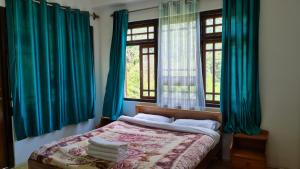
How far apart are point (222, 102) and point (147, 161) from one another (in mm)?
1624

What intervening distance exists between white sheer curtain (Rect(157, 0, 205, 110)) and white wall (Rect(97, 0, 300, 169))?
0.88 meters

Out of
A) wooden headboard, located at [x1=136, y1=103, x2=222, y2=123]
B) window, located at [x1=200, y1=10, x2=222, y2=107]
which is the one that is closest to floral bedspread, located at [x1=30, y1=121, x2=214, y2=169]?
wooden headboard, located at [x1=136, y1=103, x2=222, y2=123]

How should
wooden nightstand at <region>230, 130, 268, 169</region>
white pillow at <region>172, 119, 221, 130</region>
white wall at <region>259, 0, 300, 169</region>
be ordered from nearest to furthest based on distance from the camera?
wooden nightstand at <region>230, 130, 268, 169</region>, white wall at <region>259, 0, 300, 169</region>, white pillow at <region>172, 119, 221, 130</region>

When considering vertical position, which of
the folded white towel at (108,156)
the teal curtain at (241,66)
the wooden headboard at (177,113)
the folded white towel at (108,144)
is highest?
the teal curtain at (241,66)

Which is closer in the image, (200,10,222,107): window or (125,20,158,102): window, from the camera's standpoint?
(200,10,222,107): window

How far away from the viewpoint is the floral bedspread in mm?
2084

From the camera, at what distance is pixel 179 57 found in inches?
141

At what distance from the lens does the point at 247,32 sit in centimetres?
305

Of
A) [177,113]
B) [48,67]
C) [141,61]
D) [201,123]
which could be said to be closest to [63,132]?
[48,67]

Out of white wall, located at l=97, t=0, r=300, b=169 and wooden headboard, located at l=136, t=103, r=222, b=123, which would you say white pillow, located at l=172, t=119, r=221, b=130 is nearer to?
wooden headboard, located at l=136, t=103, r=222, b=123

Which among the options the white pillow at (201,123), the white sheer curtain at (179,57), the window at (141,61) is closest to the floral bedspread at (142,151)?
the white pillow at (201,123)

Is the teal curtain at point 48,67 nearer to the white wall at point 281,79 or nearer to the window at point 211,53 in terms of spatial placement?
the window at point 211,53

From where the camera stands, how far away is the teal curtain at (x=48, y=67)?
3.09 m

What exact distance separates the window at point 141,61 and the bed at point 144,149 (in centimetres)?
87
